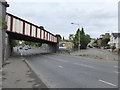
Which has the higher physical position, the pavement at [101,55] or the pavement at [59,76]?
the pavement at [101,55]

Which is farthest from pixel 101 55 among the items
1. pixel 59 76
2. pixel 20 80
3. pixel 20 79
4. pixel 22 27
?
pixel 20 80

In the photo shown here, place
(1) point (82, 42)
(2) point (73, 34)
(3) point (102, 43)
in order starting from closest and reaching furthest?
(1) point (82, 42)
(2) point (73, 34)
(3) point (102, 43)

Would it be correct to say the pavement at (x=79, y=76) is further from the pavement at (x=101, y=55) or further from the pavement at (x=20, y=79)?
the pavement at (x=101, y=55)

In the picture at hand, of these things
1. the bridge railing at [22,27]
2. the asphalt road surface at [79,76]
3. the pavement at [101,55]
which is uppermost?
the bridge railing at [22,27]

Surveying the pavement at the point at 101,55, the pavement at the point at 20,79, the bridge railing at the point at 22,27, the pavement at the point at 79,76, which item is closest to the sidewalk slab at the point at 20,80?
the pavement at the point at 20,79

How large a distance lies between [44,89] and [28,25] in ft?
160

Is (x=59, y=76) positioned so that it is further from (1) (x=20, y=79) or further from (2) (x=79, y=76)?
(1) (x=20, y=79)

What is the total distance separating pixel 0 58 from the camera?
29.2 metres

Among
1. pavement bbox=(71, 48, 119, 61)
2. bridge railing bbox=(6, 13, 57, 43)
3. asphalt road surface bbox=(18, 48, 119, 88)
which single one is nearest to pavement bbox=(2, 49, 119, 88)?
asphalt road surface bbox=(18, 48, 119, 88)

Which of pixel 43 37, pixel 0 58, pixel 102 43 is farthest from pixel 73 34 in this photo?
pixel 0 58

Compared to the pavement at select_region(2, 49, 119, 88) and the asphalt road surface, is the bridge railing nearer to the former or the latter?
the pavement at select_region(2, 49, 119, 88)

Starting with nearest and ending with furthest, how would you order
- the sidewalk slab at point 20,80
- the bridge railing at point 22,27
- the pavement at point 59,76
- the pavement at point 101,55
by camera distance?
the sidewalk slab at point 20,80 < the pavement at point 59,76 < the bridge railing at point 22,27 < the pavement at point 101,55

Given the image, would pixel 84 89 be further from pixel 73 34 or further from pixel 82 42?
pixel 73 34

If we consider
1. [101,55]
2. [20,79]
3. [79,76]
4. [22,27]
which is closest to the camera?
[20,79]
